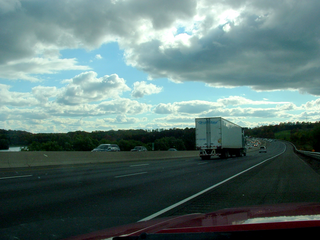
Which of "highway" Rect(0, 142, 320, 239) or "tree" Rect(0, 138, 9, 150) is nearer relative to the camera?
"highway" Rect(0, 142, 320, 239)

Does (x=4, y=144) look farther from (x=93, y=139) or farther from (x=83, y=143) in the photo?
(x=93, y=139)

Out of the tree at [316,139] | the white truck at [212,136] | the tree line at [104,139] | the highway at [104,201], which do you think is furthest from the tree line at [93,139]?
the tree at [316,139]

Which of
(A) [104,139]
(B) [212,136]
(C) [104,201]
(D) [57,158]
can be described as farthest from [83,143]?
(C) [104,201]

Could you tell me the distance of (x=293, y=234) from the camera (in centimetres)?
252

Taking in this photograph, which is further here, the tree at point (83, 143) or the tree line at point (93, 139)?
the tree at point (83, 143)

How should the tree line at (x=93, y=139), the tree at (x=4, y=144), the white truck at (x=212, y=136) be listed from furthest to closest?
the white truck at (x=212, y=136) < the tree line at (x=93, y=139) < the tree at (x=4, y=144)

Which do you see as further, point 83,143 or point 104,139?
point 104,139

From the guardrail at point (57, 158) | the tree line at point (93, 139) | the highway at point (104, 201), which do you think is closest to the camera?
the highway at point (104, 201)

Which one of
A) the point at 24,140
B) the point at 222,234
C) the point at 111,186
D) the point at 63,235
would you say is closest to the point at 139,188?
the point at 111,186

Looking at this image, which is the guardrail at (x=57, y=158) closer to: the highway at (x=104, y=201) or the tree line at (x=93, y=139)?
the tree line at (x=93, y=139)

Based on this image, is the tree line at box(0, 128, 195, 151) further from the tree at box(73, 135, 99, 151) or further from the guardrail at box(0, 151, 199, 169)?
the guardrail at box(0, 151, 199, 169)

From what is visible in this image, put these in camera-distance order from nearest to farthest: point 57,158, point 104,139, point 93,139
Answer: point 57,158
point 93,139
point 104,139

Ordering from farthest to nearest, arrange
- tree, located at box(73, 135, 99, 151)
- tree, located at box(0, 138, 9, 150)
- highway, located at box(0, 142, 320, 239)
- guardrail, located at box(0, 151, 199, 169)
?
tree, located at box(73, 135, 99, 151), tree, located at box(0, 138, 9, 150), guardrail, located at box(0, 151, 199, 169), highway, located at box(0, 142, 320, 239)

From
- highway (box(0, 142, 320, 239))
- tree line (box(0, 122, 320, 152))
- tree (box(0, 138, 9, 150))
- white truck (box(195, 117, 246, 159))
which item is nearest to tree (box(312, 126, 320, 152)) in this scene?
tree line (box(0, 122, 320, 152))
